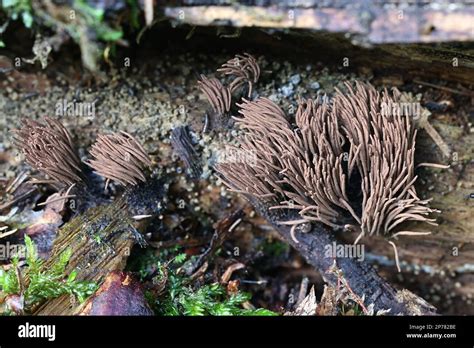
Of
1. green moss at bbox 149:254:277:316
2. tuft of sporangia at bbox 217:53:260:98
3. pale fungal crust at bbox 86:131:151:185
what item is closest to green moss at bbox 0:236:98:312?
green moss at bbox 149:254:277:316

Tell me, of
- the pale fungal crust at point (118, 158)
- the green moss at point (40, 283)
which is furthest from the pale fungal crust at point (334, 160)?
the green moss at point (40, 283)

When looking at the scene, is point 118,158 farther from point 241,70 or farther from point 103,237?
point 241,70

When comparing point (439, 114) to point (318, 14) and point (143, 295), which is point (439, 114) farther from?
point (143, 295)

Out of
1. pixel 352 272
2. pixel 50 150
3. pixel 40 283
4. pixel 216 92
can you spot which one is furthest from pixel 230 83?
pixel 40 283

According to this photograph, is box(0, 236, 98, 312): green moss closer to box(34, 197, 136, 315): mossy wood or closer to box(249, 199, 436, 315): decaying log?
box(34, 197, 136, 315): mossy wood

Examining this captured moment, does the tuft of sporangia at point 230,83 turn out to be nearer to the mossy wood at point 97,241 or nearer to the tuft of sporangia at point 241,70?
the tuft of sporangia at point 241,70

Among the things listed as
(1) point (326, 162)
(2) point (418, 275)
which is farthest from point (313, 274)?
(1) point (326, 162)
